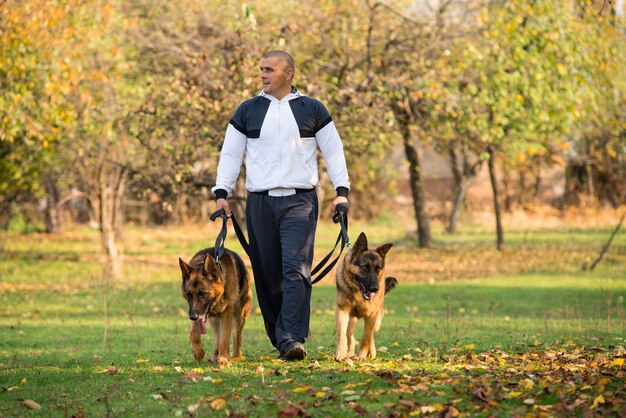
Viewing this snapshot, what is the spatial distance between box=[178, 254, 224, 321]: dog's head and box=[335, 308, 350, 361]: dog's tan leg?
1.11 m

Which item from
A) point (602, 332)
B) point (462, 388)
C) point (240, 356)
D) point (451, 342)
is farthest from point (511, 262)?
point (462, 388)

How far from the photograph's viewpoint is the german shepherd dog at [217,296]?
325 inches

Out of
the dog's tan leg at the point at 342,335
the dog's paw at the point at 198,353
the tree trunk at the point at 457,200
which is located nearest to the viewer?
the dog's tan leg at the point at 342,335

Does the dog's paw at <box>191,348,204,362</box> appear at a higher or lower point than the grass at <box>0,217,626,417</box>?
higher

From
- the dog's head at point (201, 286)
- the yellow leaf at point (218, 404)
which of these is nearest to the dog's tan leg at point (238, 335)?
the dog's head at point (201, 286)

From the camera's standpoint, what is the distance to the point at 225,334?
28.2ft

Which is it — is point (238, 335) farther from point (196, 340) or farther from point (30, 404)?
point (30, 404)

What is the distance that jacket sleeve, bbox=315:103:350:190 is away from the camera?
8.47 metres

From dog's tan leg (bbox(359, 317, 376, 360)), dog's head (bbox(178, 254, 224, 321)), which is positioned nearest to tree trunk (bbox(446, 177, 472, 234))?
dog's tan leg (bbox(359, 317, 376, 360))

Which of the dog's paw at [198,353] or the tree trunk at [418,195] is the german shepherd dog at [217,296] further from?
the tree trunk at [418,195]

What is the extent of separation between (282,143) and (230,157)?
0.56 m

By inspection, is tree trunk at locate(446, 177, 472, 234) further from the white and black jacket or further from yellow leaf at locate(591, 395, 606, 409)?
yellow leaf at locate(591, 395, 606, 409)

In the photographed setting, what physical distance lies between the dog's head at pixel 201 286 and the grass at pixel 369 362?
519mm

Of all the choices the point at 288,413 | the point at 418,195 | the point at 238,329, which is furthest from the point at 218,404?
the point at 418,195
